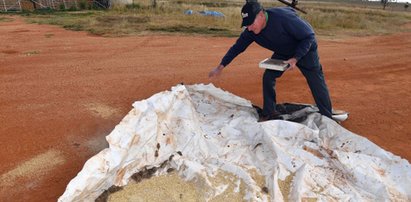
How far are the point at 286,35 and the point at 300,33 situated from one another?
5.9 inches

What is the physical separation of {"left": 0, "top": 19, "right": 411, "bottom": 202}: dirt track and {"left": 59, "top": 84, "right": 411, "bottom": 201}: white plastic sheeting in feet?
1.70

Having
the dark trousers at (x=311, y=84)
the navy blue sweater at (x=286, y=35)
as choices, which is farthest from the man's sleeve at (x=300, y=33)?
the dark trousers at (x=311, y=84)

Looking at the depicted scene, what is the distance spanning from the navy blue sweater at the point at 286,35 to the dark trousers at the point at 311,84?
128 millimetres

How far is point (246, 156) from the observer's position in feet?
9.23

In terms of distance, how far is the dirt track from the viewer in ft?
9.89

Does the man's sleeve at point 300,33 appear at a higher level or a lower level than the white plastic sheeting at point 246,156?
higher

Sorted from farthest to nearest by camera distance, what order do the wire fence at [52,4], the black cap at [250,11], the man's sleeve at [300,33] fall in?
1. the wire fence at [52,4]
2. the man's sleeve at [300,33]
3. the black cap at [250,11]

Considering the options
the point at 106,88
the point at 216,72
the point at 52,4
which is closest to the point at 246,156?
the point at 216,72

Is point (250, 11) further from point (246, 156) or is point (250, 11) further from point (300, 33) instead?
point (246, 156)

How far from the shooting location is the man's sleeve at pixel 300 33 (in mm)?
3082

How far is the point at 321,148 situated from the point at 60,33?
8750mm

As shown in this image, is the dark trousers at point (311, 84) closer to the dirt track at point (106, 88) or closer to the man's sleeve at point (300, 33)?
the man's sleeve at point (300, 33)

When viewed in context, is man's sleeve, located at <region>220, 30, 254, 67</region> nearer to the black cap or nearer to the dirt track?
the black cap

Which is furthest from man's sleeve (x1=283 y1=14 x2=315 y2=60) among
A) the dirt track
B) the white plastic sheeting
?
the dirt track
